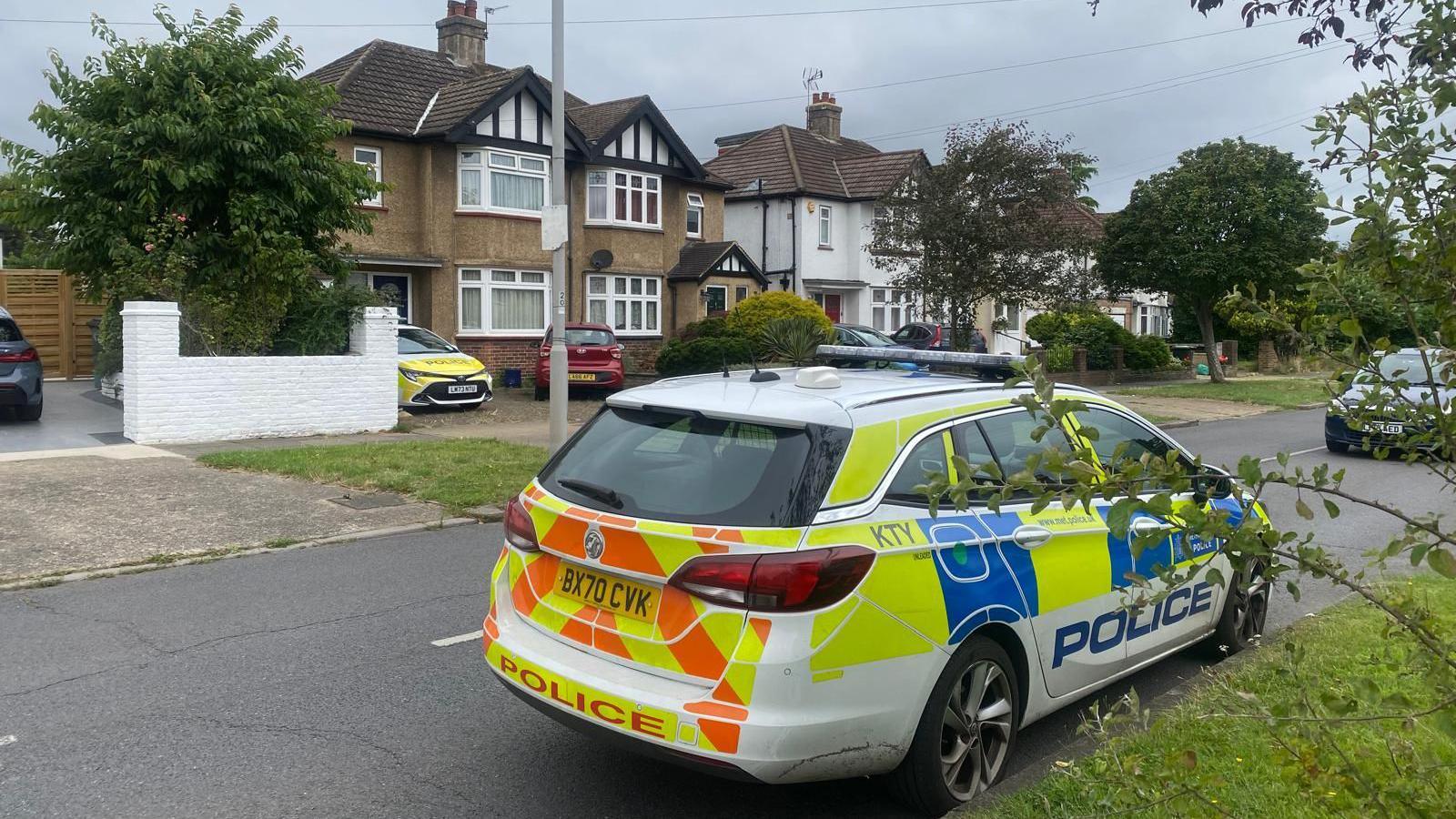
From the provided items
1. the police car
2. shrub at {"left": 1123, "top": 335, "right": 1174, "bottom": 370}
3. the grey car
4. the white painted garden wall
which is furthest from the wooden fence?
shrub at {"left": 1123, "top": 335, "right": 1174, "bottom": 370}

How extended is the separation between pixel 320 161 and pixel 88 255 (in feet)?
11.6

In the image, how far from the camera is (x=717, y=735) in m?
3.67

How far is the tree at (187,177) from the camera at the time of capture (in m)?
15.8

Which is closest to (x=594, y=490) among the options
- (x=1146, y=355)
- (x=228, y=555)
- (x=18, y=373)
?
(x=228, y=555)

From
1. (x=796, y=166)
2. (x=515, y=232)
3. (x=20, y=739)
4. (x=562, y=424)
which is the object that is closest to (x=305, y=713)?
(x=20, y=739)

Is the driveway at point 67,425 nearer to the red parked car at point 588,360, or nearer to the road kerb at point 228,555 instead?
the road kerb at point 228,555

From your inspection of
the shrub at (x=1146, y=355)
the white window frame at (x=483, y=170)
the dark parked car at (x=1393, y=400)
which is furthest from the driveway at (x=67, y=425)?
the shrub at (x=1146, y=355)

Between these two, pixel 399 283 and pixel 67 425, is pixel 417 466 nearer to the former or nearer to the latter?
pixel 67 425

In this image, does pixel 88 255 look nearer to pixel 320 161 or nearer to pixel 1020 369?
pixel 320 161

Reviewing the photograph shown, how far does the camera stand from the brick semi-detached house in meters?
26.0

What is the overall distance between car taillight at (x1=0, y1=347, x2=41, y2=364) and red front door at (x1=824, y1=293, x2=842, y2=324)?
2626cm

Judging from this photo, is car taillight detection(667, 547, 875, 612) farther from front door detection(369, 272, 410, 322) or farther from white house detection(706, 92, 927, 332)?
white house detection(706, 92, 927, 332)

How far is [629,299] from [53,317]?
43.1 feet

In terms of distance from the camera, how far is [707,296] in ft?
106
